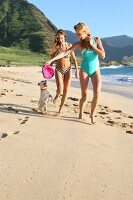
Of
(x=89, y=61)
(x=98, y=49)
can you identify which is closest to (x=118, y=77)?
(x=89, y=61)

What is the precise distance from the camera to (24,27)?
161125 mm

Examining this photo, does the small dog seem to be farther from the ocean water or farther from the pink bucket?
the ocean water

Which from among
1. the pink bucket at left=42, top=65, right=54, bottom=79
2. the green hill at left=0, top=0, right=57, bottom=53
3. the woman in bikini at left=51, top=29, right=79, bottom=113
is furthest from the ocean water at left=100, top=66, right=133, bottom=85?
the green hill at left=0, top=0, right=57, bottom=53

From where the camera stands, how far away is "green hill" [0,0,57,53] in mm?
143875

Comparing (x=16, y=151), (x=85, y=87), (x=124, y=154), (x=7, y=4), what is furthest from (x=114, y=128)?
(x=7, y=4)

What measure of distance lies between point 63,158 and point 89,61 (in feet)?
9.55

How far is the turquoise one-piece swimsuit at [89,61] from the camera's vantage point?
7.61m

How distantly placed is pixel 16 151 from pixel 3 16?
175 metres

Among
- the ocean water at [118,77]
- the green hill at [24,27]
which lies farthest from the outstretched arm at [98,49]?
the green hill at [24,27]

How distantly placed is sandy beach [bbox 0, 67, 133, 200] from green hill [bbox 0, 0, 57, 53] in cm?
12730

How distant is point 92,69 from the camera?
7.72 m

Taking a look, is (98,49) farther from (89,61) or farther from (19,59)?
(19,59)

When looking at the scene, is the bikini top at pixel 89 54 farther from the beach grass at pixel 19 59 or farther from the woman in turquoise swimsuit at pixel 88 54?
the beach grass at pixel 19 59

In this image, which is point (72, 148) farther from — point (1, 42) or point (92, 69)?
point (1, 42)
